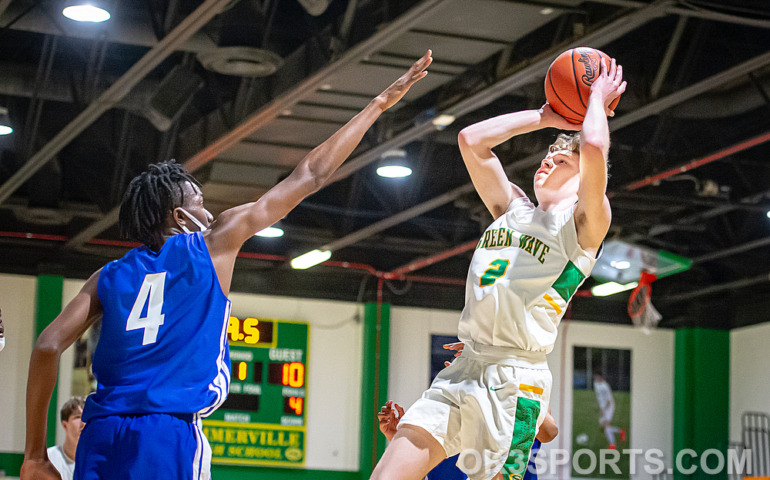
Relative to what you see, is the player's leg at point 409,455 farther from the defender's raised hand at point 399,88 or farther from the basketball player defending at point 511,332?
the defender's raised hand at point 399,88

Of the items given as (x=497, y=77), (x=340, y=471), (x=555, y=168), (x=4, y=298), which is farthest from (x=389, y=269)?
(x=555, y=168)

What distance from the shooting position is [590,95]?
365 cm

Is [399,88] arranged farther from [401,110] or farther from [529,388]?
[401,110]

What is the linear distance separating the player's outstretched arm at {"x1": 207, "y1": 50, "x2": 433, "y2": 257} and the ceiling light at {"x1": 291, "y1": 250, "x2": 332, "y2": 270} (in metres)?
10.8

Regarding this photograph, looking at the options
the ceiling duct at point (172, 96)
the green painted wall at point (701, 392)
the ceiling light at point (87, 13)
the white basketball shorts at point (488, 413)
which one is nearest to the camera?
the white basketball shorts at point (488, 413)

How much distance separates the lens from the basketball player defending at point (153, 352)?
269 centimetres

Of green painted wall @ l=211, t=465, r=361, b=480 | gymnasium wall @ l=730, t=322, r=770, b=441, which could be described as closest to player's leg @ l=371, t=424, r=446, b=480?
green painted wall @ l=211, t=465, r=361, b=480

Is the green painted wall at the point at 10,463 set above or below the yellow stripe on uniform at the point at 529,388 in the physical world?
below

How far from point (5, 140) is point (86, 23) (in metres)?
3.08

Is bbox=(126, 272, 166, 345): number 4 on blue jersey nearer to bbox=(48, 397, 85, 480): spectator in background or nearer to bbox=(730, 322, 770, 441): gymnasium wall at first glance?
bbox=(48, 397, 85, 480): spectator in background

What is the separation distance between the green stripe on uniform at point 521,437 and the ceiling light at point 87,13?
199 inches

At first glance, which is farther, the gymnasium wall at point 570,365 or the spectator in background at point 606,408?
the spectator in background at point 606,408

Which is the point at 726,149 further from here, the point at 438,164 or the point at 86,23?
the point at 86,23

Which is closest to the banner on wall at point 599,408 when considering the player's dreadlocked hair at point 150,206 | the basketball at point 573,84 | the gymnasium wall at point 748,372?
the gymnasium wall at point 748,372
